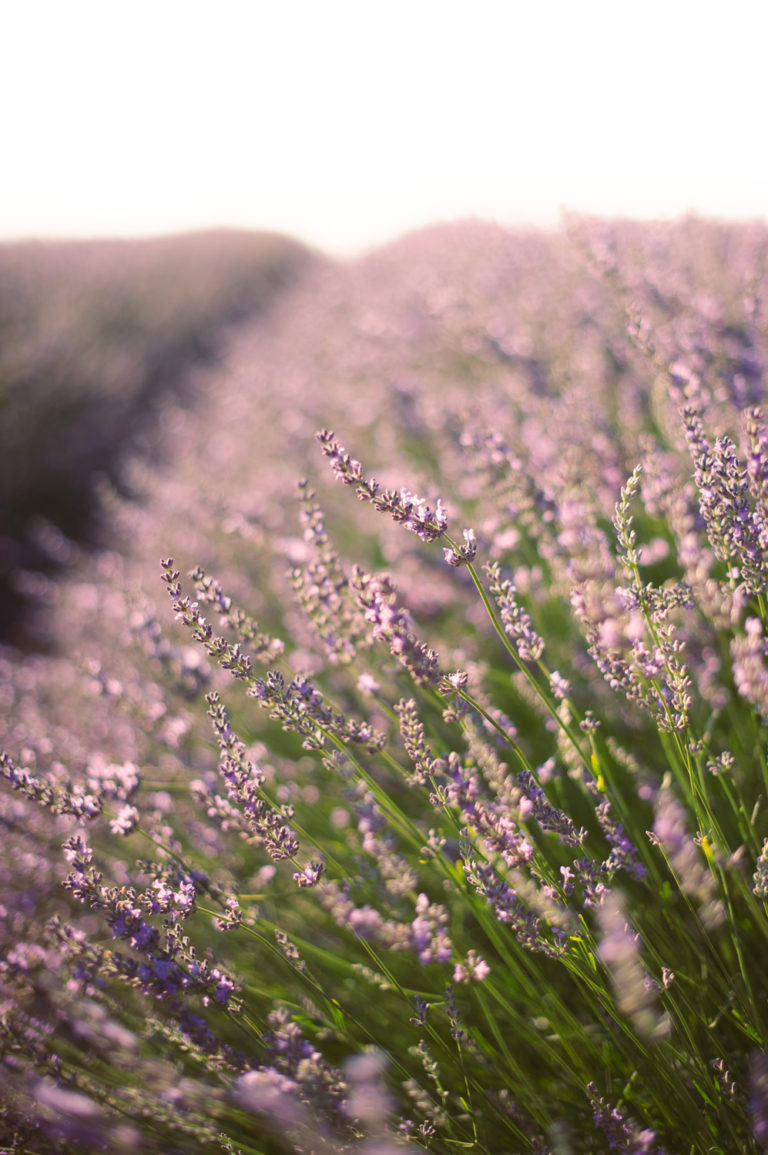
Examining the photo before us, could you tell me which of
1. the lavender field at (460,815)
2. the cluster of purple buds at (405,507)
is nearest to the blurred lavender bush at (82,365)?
the lavender field at (460,815)

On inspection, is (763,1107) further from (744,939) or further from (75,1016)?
(75,1016)

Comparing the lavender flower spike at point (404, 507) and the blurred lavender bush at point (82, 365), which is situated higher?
the blurred lavender bush at point (82, 365)

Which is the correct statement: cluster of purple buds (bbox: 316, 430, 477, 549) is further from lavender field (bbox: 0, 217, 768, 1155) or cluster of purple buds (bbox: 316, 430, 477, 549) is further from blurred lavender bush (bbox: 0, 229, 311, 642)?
blurred lavender bush (bbox: 0, 229, 311, 642)

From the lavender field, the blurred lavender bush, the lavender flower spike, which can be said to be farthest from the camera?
the blurred lavender bush

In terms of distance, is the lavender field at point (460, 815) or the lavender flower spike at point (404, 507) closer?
the lavender flower spike at point (404, 507)

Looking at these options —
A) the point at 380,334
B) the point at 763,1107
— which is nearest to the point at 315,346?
the point at 380,334

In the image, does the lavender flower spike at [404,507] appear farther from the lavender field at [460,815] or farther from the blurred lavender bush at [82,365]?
the blurred lavender bush at [82,365]

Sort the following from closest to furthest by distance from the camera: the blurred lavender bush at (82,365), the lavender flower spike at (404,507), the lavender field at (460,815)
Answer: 1. the lavender flower spike at (404,507)
2. the lavender field at (460,815)
3. the blurred lavender bush at (82,365)

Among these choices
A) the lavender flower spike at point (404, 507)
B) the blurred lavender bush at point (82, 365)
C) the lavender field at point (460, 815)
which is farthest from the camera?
the blurred lavender bush at point (82, 365)

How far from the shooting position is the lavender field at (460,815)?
140 centimetres

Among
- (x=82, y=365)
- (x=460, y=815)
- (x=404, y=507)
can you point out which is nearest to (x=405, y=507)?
(x=404, y=507)

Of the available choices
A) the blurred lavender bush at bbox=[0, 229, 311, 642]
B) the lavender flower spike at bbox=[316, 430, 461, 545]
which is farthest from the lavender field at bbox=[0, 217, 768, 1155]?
the blurred lavender bush at bbox=[0, 229, 311, 642]

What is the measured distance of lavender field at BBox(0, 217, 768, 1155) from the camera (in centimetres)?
140

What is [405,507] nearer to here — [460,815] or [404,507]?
[404,507]
